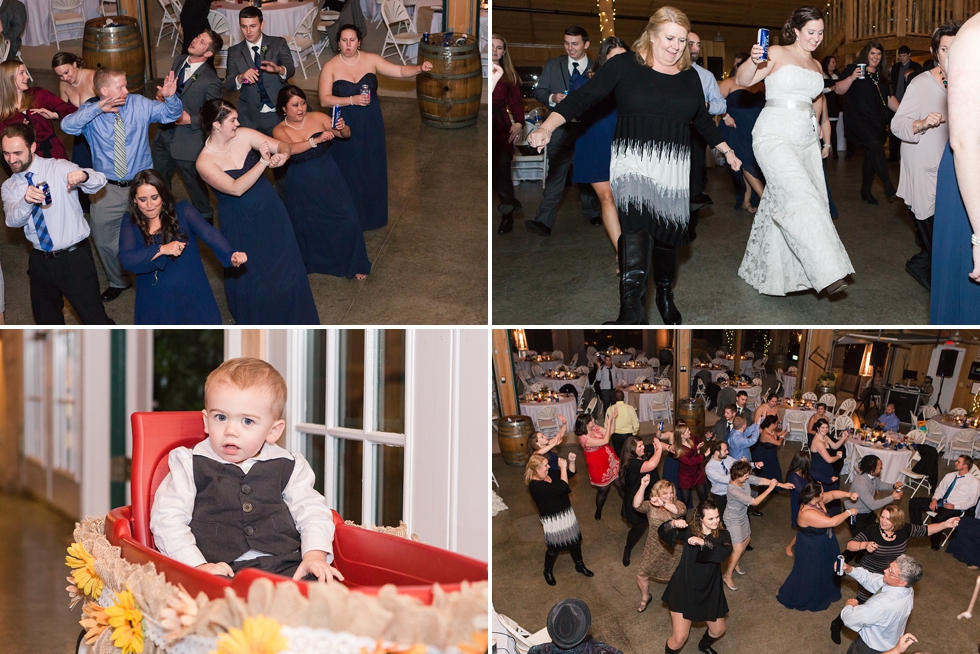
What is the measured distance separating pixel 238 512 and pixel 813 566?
362cm

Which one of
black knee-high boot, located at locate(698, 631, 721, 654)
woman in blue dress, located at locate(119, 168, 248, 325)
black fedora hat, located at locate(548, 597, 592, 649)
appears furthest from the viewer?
black knee-high boot, located at locate(698, 631, 721, 654)

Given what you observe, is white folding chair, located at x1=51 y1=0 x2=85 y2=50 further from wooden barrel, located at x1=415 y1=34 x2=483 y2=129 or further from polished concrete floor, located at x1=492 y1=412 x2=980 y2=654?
polished concrete floor, located at x1=492 y1=412 x2=980 y2=654

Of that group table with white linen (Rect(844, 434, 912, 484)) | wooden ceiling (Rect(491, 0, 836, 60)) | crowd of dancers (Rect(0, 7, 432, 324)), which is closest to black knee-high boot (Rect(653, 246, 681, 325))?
crowd of dancers (Rect(0, 7, 432, 324))

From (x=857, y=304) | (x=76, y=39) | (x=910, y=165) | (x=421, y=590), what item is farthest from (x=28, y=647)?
(x=76, y=39)

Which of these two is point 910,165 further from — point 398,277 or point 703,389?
point 398,277

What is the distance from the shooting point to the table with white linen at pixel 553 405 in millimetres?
3662

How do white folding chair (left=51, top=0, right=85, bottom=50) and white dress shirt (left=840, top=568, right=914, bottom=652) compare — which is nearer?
white dress shirt (left=840, top=568, right=914, bottom=652)

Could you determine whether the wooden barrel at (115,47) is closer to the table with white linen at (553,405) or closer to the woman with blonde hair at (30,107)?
the woman with blonde hair at (30,107)

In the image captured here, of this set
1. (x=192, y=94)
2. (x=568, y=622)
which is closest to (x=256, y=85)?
(x=192, y=94)

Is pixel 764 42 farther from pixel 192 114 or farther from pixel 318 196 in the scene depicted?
pixel 192 114

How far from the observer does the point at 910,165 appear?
462cm

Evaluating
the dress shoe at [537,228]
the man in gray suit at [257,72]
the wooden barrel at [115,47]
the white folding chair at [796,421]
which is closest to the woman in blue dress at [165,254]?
the man in gray suit at [257,72]

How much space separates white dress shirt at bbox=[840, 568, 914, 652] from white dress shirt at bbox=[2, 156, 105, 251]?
3.83 m

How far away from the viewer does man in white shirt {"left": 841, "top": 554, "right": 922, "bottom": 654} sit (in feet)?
12.3
